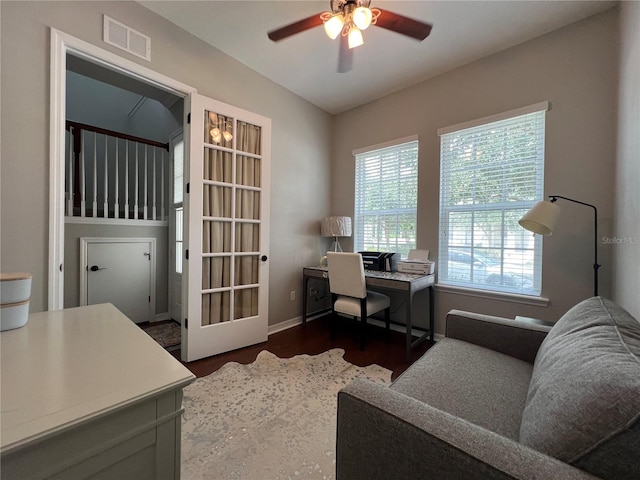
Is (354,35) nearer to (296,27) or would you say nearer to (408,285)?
(296,27)

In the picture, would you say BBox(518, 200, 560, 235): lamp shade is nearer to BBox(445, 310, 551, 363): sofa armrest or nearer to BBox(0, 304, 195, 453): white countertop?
BBox(445, 310, 551, 363): sofa armrest

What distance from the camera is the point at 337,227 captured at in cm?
337

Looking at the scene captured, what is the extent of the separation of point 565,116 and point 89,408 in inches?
129

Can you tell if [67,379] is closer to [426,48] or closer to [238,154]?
[238,154]

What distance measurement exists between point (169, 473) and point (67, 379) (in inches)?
14.2

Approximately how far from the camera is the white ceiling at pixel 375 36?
6.59ft

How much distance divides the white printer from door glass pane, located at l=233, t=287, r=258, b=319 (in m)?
1.61

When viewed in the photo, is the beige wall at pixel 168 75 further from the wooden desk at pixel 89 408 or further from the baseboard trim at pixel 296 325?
the wooden desk at pixel 89 408

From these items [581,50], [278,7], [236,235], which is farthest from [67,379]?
[581,50]

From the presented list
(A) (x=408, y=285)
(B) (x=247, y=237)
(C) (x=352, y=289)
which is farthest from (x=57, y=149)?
(A) (x=408, y=285)

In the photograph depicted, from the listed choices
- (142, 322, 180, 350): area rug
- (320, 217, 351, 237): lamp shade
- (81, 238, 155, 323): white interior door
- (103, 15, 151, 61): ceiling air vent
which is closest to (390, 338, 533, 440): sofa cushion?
(320, 217, 351, 237): lamp shade

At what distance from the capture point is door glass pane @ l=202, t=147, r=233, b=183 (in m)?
2.46

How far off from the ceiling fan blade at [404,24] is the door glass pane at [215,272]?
7.41 feet

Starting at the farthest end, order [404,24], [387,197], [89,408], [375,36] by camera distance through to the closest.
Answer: [387,197] < [375,36] < [404,24] < [89,408]
